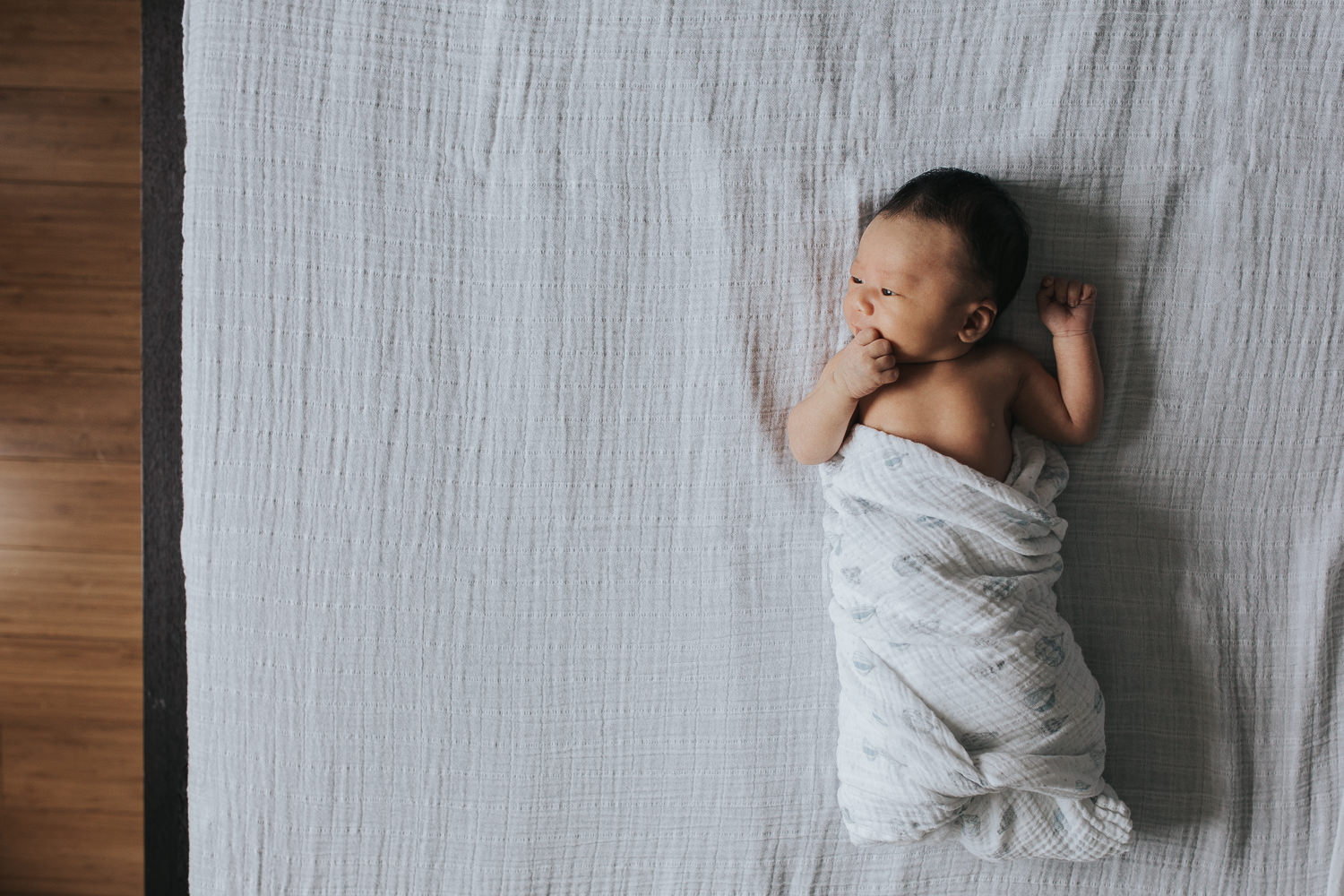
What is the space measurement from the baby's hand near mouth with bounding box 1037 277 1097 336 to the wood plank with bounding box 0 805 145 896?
58.6 inches

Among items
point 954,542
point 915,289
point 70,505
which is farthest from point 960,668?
point 70,505

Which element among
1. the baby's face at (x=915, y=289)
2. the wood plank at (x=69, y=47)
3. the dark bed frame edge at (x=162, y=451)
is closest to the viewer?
the baby's face at (x=915, y=289)

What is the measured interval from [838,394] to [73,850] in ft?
4.42

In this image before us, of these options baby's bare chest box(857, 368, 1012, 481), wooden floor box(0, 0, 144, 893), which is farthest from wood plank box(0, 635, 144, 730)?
baby's bare chest box(857, 368, 1012, 481)

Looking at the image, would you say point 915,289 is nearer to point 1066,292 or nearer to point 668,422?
point 1066,292

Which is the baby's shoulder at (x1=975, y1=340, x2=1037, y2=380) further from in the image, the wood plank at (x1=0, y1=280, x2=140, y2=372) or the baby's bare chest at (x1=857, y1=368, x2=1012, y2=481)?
the wood plank at (x1=0, y1=280, x2=140, y2=372)

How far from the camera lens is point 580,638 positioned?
930 mm

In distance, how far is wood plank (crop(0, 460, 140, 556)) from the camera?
3.81 feet

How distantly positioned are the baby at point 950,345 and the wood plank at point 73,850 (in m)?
1.20

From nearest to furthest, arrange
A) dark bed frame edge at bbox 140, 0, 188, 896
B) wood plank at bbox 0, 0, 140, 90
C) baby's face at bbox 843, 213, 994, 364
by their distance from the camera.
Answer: baby's face at bbox 843, 213, 994, 364 < dark bed frame edge at bbox 140, 0, 188, 896 < wood plank at bbox 0, 0, 140, 90

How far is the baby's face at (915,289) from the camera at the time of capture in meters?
0.80

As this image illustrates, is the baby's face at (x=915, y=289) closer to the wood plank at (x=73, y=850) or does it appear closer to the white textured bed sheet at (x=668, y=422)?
the white textured bed sheet at (x=668, y=422)

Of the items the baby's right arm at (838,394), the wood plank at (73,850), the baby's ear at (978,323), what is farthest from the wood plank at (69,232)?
A: the baby's ear at (978,323)

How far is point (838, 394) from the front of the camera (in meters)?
0.84
